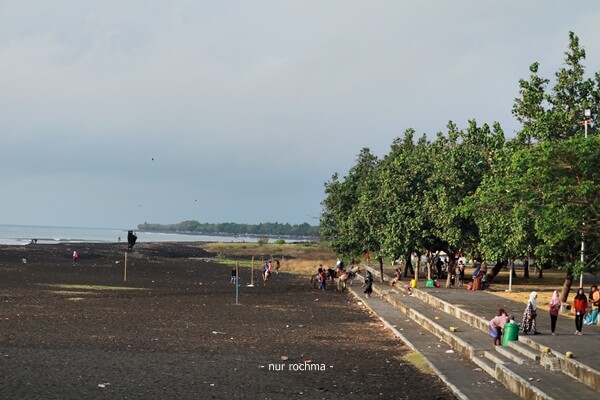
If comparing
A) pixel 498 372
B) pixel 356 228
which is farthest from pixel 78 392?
pixel 356 228

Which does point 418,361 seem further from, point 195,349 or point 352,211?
point 352,211

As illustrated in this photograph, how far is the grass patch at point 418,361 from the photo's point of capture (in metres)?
22.2

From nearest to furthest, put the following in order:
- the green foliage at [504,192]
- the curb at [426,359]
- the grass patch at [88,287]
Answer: the curb at [426,359] < the green foliage at [504,192] < the grass patch at [88,287]

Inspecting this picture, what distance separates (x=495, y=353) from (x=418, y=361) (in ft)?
7.03

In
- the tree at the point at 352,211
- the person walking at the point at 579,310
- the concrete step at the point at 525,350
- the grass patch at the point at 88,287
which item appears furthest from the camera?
the tree at the point at 352,211

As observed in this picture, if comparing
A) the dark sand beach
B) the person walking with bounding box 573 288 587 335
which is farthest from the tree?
the person walking with bounding box 573 288 587 335

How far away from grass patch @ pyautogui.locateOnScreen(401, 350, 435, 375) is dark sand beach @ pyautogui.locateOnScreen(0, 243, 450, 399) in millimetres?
273

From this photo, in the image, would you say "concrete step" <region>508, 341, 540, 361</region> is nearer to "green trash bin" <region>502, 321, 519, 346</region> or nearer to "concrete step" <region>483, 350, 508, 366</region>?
"green trash bin" <region>502, 321, 519, 346</region>

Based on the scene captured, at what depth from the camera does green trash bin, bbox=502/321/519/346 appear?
2447 cm

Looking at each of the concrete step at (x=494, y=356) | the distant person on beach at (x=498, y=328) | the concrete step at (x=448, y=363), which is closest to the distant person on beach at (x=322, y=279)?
the concrete step at (x=448, y=363)

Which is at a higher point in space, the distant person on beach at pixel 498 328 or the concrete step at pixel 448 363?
the distant person on beach at pixel 498 328

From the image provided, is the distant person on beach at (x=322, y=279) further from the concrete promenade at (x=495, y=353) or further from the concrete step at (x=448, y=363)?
the concrete step at (x=448, y=363)

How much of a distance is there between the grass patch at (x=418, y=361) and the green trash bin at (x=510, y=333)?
2.51 metres

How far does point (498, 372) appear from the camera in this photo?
20.2 m
